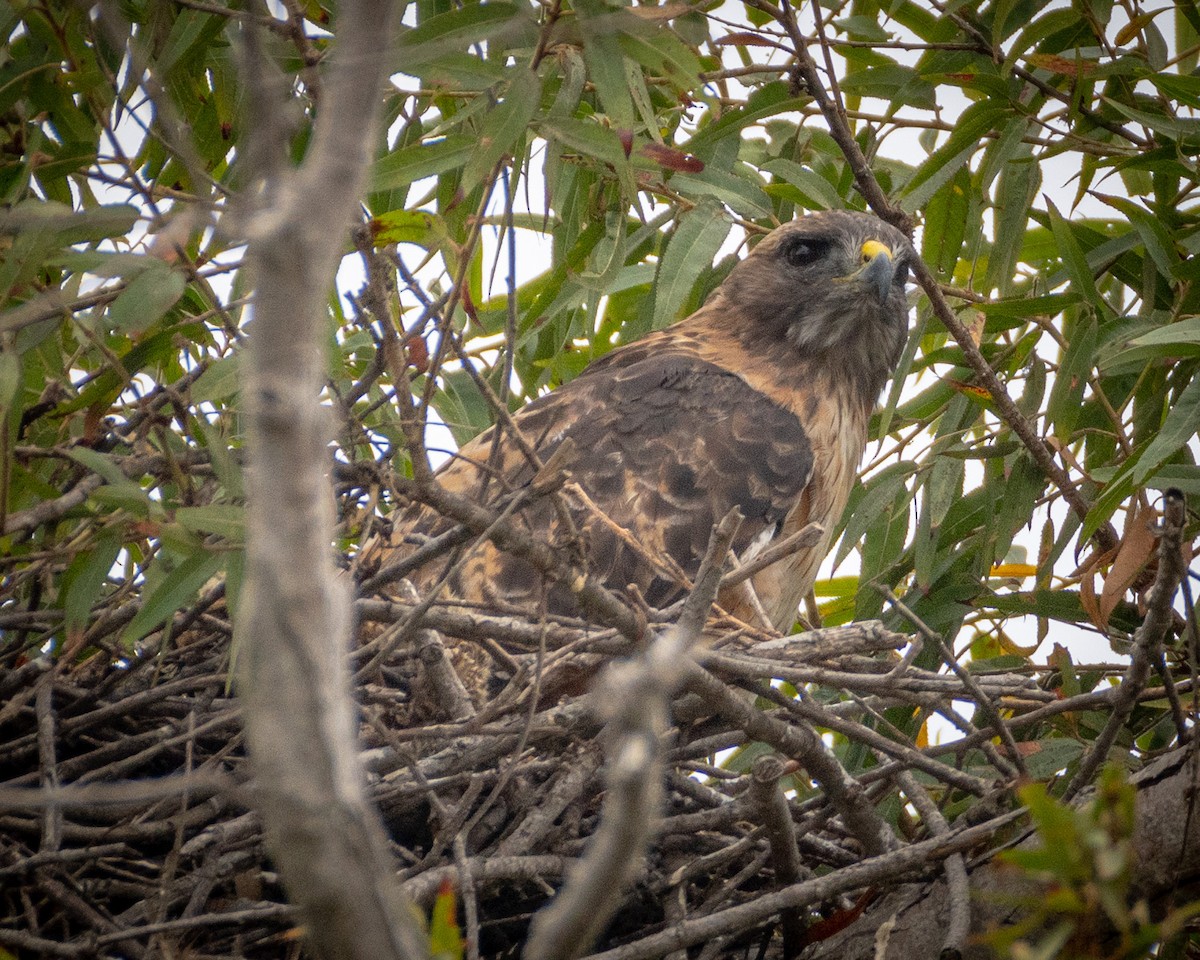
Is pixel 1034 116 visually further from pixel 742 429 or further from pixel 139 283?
pixel 139 283

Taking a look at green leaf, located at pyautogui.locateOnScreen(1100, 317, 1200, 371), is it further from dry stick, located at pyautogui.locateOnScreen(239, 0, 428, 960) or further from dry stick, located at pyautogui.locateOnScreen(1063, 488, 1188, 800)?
dry stick, located at pyautogui.locateOnScreen(239, 0, 428, 960)

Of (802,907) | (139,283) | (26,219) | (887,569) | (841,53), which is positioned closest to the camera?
(26,219)

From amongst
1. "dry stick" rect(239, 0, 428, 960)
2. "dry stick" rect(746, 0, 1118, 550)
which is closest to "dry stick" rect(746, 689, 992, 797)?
"dry stick" rect(746, 0, 1118, 550)

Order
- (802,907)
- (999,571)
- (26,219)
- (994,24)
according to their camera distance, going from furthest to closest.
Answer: (999,571), (994,24), (802,907), (26,219)

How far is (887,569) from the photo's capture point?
4.28 metres

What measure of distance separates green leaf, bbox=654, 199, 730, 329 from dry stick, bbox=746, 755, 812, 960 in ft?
5.09

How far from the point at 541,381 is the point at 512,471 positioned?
0.70 metres

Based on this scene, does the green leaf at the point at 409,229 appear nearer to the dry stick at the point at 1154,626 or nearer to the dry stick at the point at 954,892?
the dry stick at the point at 1154,626

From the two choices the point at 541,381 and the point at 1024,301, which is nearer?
the point at 1024,301

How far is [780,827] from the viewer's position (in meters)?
2.84

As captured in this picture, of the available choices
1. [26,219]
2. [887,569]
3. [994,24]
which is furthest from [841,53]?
[26,219]

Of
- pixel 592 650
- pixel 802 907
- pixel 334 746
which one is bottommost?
pixel 802 907

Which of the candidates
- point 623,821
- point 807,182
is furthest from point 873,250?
point 623,821

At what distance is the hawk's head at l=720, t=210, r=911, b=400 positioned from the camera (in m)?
4.58
